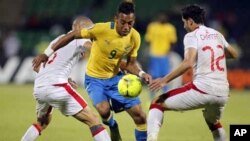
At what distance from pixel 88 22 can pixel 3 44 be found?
1450cm

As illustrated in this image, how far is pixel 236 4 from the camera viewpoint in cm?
2583

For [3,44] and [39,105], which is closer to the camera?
[39,105]

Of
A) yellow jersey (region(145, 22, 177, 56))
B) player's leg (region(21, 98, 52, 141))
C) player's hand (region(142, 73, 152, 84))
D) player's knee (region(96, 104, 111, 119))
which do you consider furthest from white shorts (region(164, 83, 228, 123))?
yellow jersey (region(145, 22, 177, 56))

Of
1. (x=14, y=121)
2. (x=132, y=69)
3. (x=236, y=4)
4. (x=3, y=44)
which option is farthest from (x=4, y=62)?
(x=132, y=69)

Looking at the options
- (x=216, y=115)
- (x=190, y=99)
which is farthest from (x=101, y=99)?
(x=216, y=115)

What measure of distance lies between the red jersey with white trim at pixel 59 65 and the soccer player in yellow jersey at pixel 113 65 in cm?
31

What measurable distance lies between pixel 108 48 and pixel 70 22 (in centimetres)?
1563

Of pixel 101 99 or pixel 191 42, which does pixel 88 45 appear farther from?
pixel 191 42

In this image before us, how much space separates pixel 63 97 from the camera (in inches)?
337

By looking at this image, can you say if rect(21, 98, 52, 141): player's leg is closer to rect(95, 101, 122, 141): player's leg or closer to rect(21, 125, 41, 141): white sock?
rect(21, 125, 41, 141): white sock

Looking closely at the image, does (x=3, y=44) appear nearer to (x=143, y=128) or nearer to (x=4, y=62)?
(x=4, y=62)

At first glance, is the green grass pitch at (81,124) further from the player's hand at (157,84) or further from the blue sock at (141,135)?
the player's hand at (157,84)

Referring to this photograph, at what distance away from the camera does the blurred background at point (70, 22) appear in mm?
20703

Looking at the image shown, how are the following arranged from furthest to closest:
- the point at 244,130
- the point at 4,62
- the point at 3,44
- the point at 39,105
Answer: the point at 3,44 → the point at 4,62 → the point at 39,105 → the point at 244,130
